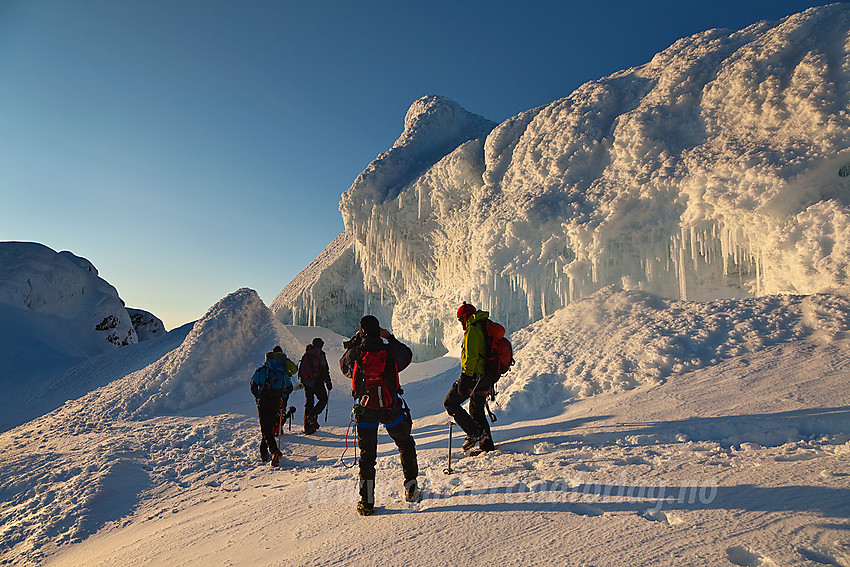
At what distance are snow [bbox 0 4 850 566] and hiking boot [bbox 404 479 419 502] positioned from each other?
0.12 m

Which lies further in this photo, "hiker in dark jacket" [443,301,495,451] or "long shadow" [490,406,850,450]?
"hiker in dark jacket" [443,301,495,451]

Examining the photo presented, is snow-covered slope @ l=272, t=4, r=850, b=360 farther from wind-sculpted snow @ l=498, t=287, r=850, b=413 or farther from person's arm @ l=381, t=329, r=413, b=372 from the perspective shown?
person's arm @ l=381, t=329, r=413, b=372

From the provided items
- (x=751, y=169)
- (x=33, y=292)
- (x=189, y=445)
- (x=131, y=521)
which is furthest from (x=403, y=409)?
(x=33, y=292)

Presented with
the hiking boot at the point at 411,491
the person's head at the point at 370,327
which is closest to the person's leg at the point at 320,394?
the hiking boot at the point at 411,491

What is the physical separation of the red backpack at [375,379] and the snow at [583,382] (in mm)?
957

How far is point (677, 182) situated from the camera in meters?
10.7

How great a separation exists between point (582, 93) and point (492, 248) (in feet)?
20.6

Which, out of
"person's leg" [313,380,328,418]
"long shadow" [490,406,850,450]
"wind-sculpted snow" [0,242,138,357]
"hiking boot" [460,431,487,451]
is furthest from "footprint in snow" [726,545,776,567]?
"wind-sculpted snow" [0,242,138,357]

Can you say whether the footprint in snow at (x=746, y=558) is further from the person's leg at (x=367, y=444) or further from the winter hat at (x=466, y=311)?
the winter hat at (x=466, y=311)

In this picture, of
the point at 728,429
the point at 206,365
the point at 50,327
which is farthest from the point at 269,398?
the point at 50,327

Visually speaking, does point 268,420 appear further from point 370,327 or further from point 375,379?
point 370,327

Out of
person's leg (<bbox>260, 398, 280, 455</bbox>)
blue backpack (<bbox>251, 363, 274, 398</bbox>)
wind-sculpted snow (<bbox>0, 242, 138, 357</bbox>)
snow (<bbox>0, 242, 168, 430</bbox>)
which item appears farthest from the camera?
wind-sculpted snow (<bbox>0, 242, 138, 357</bbox>)

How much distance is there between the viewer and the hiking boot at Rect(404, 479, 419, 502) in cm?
382

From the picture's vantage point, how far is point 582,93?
14.9 m
